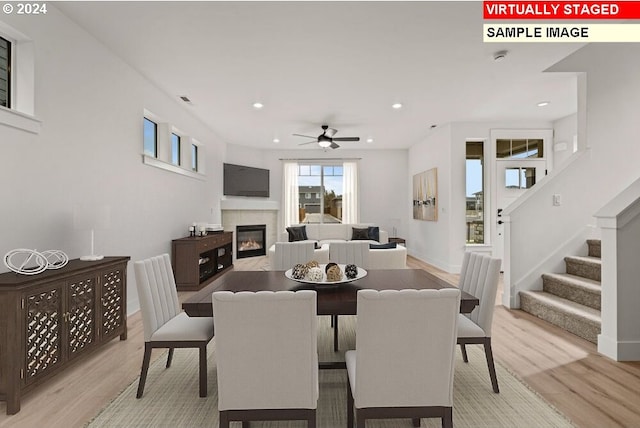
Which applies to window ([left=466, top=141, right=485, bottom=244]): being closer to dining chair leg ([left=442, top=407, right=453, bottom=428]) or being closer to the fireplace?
the fireplace

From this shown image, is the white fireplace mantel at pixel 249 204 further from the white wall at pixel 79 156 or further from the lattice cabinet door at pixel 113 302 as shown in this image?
the lattice cabinet door at pixel 113 302

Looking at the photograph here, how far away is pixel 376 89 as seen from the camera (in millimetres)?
4352

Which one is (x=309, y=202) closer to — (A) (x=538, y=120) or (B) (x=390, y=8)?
(A) (x=538, y=120)

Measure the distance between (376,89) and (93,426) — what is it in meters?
4.32

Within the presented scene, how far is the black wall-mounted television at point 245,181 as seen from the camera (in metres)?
7.63

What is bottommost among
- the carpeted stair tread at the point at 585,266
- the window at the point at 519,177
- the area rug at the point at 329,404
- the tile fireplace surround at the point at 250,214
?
the area rug at the point at 329,404

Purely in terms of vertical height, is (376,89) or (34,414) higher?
(376,89)

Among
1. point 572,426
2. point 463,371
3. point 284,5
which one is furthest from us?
point 284,5

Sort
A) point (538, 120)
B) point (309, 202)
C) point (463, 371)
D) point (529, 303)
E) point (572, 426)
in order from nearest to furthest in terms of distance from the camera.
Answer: point (572, 426), point (463, 371), point (529, 303), point (538, 120), point (309, 202)

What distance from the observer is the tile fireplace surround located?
7.54 meters

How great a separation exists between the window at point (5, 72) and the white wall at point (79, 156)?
171 millimetres

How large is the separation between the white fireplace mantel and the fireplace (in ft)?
1.47

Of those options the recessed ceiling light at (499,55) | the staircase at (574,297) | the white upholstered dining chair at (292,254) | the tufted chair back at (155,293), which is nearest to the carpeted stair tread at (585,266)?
the staircase at (574,297)

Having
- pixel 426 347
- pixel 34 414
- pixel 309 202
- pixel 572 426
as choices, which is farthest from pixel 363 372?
pixel 309 202
